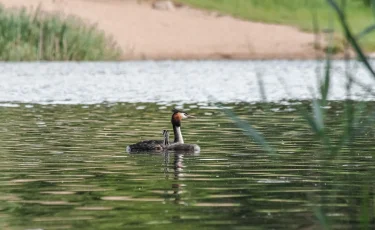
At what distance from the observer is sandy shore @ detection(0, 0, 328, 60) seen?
84.0 meters

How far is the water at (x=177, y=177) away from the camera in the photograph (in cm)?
1096

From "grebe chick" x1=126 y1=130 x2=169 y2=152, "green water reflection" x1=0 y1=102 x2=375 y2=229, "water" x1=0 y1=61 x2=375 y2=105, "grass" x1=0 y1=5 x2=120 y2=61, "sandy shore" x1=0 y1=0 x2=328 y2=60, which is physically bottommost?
"green water reflection" x1=0 y1=102 x2=375 y2=229

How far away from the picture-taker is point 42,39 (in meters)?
52.7

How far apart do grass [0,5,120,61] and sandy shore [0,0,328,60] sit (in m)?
26.1

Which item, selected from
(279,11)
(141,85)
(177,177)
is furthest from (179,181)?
(279,11)

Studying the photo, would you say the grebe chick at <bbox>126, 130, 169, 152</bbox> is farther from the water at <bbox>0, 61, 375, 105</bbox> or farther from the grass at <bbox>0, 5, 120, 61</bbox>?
the grass at <bbox>0, 5, 120, 61</bbox>

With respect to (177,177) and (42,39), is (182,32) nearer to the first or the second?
(42,39)

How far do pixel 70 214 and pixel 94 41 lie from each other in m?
44.4

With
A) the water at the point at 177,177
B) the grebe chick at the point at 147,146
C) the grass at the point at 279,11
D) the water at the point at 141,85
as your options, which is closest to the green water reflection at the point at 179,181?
the water at the point at 177,177

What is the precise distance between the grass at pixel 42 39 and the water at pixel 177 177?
84.5ft

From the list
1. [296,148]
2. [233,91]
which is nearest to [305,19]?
[233,91]

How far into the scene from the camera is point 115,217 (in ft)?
Result: 36.1

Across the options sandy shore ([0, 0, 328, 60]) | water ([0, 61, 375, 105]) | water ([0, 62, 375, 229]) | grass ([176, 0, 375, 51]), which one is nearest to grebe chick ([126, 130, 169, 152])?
water ([0, 62, 375, 229])

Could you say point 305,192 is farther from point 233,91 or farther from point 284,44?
point 284,44
